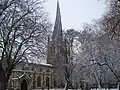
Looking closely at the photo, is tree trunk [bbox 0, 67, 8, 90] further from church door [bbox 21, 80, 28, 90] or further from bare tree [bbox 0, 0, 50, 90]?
church door [bbox 21, 80, 28, 90]

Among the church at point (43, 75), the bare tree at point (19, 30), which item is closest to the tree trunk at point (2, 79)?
the bare tree at point (19, 30)

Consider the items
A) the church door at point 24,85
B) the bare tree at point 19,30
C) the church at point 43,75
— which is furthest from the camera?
the church at point 43,75

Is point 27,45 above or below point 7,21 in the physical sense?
below

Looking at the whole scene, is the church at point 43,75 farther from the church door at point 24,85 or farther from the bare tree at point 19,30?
the bare tree at point 19,30

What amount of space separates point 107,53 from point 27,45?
1348 centimetres

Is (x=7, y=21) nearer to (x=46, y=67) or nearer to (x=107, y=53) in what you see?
(x=107, y=53)

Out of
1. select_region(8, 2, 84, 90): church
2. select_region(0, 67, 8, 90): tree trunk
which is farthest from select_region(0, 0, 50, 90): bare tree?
select_region(8, 2, 84, 90): church

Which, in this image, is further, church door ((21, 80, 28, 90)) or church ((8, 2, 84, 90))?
church ((8, 2, 84, 90))

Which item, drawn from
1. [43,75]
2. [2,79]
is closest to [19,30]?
[2,79]

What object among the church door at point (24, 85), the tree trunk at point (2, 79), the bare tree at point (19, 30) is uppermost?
the bare tree at point (19, 30)

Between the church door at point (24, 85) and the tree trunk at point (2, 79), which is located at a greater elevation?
the tree trunk at point (2, 79)

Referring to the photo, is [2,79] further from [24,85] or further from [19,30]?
[24,85]

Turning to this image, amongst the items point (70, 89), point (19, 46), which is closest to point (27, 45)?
point (19, 46)

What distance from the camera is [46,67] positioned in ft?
254
